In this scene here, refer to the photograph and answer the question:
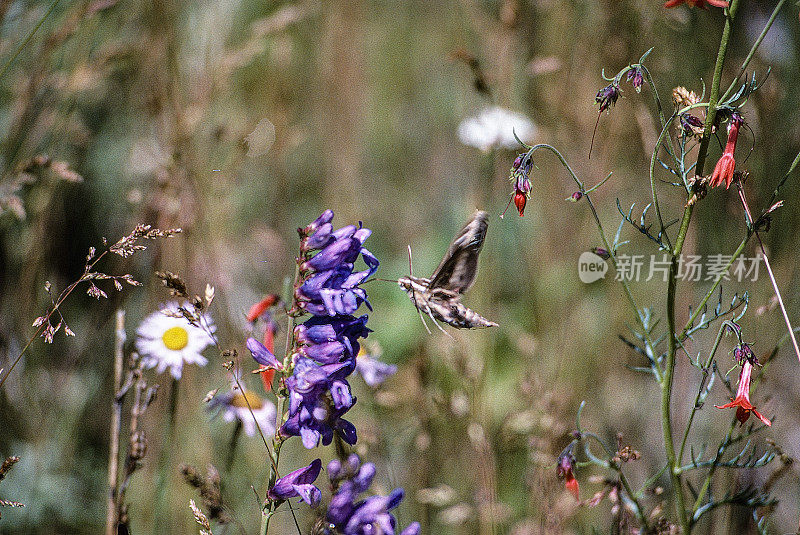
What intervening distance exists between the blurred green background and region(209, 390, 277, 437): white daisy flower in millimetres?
254

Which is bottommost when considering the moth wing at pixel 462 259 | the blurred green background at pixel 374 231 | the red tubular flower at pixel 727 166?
the blurred green background at pixel 374 231

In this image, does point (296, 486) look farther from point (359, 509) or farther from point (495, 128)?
point (495, 128)

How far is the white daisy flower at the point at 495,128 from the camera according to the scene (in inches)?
130

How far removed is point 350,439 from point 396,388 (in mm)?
1996

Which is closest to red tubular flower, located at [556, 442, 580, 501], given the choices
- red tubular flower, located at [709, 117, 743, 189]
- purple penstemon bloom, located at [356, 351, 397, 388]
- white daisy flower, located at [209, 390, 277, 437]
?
purple penstemon bloom, located at [356, 351, 397, 388]

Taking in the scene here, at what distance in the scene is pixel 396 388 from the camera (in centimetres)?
344

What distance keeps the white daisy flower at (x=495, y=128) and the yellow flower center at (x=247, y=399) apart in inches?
60.1

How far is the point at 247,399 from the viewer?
2.12 metres

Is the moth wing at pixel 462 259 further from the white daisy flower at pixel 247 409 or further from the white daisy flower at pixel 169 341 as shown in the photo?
the white daisy flower at pixel 169 341

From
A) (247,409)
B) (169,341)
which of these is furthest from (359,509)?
(169,341)

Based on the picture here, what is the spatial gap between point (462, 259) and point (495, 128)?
1.98 m

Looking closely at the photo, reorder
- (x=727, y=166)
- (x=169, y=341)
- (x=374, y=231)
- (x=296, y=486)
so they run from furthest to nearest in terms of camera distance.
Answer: (x=374, y=231), (x=169, y=341), (x=727, y=166), (x=296, y=486)

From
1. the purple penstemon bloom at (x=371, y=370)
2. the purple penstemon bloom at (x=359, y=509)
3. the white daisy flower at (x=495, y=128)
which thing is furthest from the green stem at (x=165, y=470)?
the white daisy flower at (x=495, y=128)

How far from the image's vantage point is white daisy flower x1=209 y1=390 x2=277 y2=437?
2.14 metres
